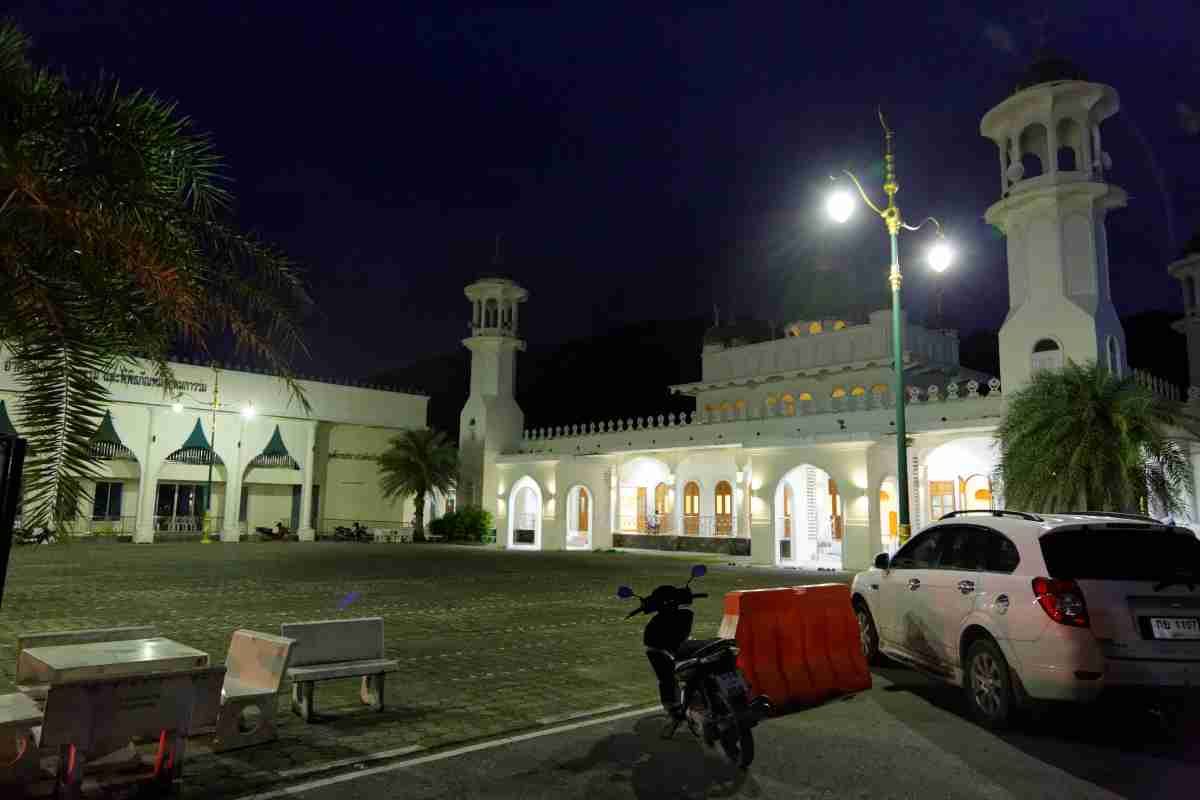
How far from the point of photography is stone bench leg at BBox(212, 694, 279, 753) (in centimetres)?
514

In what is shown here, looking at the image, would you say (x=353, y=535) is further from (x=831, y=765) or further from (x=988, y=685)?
(x=831, y=765)

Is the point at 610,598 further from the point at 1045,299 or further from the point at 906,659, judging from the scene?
the point at 1045,299

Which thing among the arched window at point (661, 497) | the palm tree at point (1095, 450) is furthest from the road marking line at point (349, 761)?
the arched window at point (661, 497)

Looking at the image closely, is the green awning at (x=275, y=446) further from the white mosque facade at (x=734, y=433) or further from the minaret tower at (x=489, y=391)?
the minaret tower at (x=489, y=391)

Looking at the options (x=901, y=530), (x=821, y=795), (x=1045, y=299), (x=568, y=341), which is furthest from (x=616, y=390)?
(x=821, y=795)

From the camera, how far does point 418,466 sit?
39.5 m

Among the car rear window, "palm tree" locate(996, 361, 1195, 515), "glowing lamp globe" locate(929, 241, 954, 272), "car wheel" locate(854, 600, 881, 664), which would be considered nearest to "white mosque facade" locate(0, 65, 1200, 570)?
"palm tree" locate(996, 361, 1195, 515)

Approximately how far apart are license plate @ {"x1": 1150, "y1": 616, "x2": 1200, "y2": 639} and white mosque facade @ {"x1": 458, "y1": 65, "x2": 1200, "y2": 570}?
24.3 ft

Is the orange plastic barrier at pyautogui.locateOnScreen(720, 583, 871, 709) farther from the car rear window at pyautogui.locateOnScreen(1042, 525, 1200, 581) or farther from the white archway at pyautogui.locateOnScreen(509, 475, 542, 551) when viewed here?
the white archway at pyautogui.locateOnScreen(509, 475, 542, 551)

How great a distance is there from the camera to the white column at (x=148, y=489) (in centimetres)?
3438

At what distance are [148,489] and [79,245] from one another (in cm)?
3623

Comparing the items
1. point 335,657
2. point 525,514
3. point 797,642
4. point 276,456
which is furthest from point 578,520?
point 335,657

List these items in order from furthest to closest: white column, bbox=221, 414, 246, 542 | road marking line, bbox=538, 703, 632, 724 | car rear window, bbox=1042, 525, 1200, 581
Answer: white column, bbox=221, 414, 246, 542, road marking line, bbox=538, 703, 632, 724, car rear window, bbox=1042, 525, 1200, 581

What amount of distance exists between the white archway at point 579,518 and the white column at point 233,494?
1571 centimetres
